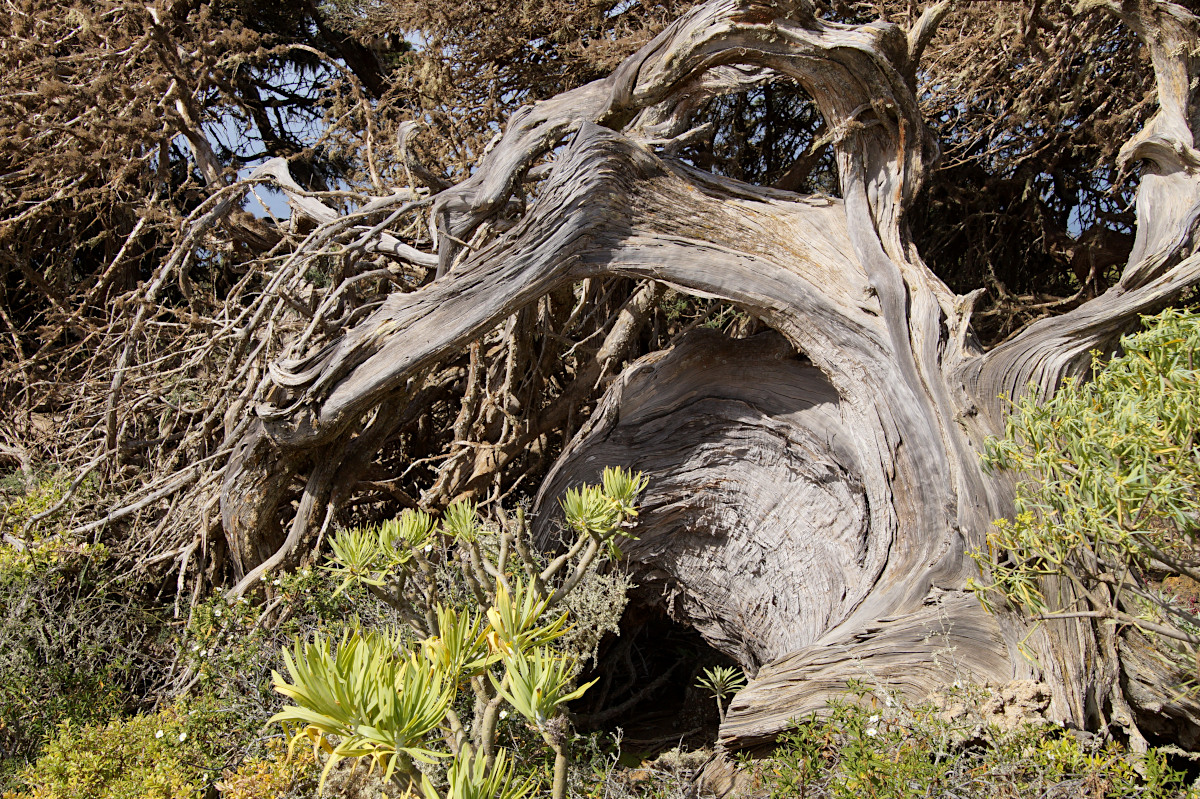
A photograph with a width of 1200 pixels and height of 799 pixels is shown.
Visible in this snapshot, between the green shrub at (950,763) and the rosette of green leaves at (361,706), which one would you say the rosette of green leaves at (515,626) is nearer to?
the rosette of green leaves at (361,706)

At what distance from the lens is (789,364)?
3.62m

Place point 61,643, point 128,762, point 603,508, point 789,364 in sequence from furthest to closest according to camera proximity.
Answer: point 789,364
point 61,643
point 128,762
point 603,508

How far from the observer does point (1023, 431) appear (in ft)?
7.65

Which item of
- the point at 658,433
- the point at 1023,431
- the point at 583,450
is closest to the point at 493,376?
the point at 583,450

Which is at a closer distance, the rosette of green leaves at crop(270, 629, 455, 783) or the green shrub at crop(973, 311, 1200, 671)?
the rosette of green leaves at crop(270, 629, 455, 783)

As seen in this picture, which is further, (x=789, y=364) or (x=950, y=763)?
(x=789, y=364)

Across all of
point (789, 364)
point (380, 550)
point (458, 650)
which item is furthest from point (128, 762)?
point (789, 364)

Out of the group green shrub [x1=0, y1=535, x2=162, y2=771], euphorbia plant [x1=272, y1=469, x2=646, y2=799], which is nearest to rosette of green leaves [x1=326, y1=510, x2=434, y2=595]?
euphorbia plant [x1=272, y1=469, x2=646, y2=799]

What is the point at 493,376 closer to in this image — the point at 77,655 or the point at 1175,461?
the point at 77,655

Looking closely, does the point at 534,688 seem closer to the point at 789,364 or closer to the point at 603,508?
the point at 603,508

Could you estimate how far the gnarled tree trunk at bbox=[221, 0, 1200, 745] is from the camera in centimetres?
296

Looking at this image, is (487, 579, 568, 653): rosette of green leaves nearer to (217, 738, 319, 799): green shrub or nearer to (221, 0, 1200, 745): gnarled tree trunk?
(217, 738, 319, 799): green shrub

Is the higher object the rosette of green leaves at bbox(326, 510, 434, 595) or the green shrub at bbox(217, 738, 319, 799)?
the rosette of green leaves at bbox(326, 510, 434, 595)

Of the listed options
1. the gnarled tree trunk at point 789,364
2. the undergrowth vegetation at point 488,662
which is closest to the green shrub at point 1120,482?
the undergrowth vegetation at point 488,662
